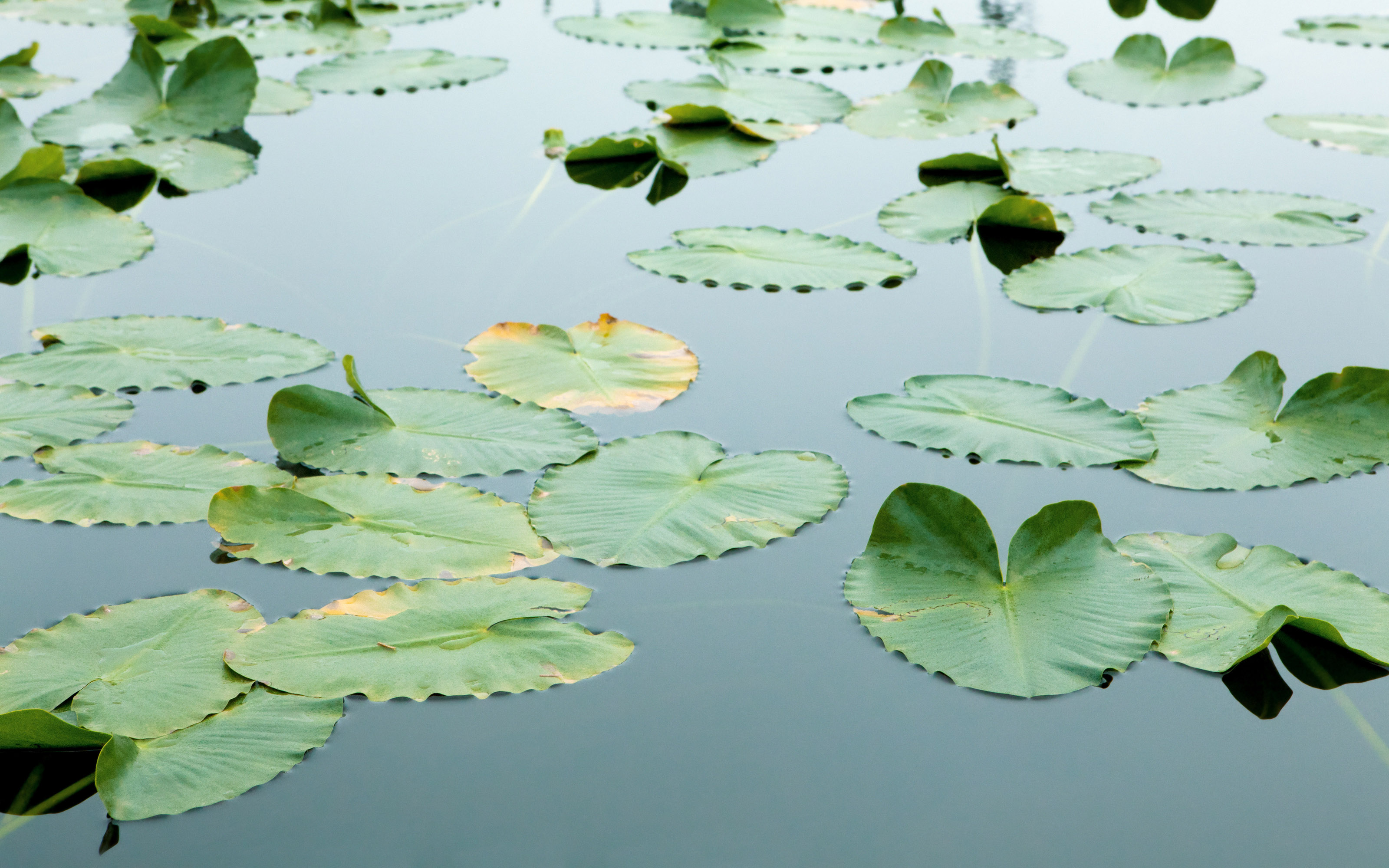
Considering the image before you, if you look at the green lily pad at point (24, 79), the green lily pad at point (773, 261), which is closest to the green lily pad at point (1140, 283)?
the green lily pad at point (773, 261)

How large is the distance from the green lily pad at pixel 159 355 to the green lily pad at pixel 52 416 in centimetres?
3

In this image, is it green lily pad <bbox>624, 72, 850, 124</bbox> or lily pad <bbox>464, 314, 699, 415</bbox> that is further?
green lily pad <bbox>624, 72, 850, 124</bbox>

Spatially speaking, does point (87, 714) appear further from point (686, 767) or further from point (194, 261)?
point (194, 261)

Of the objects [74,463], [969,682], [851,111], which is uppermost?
[851,111]

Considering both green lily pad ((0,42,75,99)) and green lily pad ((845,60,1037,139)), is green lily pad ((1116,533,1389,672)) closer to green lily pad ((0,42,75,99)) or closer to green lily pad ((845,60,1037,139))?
green lily pad ((845,60,1037,139))

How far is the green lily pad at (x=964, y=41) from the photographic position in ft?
11.6

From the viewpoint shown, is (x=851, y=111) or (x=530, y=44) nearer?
(x=851, y=111)

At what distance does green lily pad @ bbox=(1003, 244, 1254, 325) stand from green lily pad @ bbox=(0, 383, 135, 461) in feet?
4.89

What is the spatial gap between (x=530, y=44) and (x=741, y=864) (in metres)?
3.16

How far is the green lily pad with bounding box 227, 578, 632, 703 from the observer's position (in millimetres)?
1208

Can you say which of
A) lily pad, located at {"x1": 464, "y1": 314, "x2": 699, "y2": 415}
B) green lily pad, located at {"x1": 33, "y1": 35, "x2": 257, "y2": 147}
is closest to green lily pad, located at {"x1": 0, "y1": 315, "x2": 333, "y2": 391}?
lily pad, located at {"x1": 464, "y1": 314, "x2": 699, "y2": 415}

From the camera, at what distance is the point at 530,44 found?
3.67m

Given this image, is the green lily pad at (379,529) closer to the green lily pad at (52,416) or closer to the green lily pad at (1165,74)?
the green lily pad at (52,416)

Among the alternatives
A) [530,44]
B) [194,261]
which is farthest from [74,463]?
[530,44]
